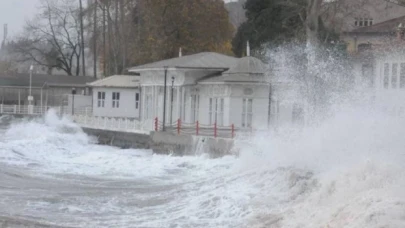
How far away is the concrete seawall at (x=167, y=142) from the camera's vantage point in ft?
103

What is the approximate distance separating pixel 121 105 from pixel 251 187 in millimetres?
35028

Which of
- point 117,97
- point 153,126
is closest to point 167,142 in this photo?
point 153,126

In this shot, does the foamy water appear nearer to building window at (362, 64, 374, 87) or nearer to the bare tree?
building window at (362, 64, 374, 87)

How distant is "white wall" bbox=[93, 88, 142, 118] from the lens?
2128 inches

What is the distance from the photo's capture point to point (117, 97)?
181 feet

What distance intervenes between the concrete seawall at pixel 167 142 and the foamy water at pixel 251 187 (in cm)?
103

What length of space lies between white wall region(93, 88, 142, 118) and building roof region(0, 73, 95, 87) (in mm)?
16785

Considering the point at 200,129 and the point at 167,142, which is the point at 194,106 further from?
the point at 167,142

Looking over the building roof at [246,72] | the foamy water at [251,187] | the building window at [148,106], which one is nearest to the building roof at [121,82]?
the building window at [148,106]

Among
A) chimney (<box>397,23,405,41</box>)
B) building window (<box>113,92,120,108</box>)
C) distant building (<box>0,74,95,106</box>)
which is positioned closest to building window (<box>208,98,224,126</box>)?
chimney (<box>397,23,405,41</box>)

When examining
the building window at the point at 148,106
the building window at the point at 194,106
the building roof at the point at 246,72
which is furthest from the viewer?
the building window at the point at 148,106

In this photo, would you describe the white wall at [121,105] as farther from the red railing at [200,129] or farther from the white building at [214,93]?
the red railing at [200,129]

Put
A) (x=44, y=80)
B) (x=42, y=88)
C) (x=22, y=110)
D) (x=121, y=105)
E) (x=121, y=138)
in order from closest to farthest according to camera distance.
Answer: (x=121, y=138) < (x=121, y=105) < (x=22, y=110) < (x=42, y=88) < (x=44, y=80)

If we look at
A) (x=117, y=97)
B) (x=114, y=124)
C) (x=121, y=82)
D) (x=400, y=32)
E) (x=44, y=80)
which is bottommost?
(x=114, y=124)
